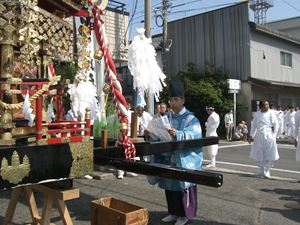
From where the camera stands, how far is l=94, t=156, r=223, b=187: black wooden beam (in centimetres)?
327

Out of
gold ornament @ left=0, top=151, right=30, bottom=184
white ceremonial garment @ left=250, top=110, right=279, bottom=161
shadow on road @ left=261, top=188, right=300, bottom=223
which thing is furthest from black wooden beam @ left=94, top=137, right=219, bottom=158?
→ white ceremonial garment @ left=250, top=110, right=279, bottom=161

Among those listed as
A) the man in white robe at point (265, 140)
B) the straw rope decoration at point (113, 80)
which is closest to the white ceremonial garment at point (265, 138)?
the man in white robe at point (265, 140)

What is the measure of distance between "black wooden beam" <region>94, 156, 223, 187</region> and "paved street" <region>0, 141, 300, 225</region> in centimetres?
215

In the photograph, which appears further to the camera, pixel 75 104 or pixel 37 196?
pixel 37 196

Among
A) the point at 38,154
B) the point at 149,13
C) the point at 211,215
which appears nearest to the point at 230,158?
the point at 149,13

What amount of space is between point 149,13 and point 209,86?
881cm

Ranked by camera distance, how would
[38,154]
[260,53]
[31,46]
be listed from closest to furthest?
[38,154]
[31,46]
[260,53]

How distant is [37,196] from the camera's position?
7273 millimetres

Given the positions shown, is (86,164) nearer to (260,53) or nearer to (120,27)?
(120,27)

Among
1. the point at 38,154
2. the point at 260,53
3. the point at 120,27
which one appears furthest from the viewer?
the point at 260,53

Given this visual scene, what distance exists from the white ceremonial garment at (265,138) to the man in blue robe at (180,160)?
Answer: 4.01m

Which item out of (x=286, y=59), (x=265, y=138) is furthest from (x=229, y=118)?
(x=265, y=138)

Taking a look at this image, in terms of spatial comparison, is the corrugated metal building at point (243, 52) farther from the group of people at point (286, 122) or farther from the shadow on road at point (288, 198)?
the shadow on road at point (288, 198)

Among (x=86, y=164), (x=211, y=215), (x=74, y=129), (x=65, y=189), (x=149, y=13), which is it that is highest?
(x=149, y=13)
